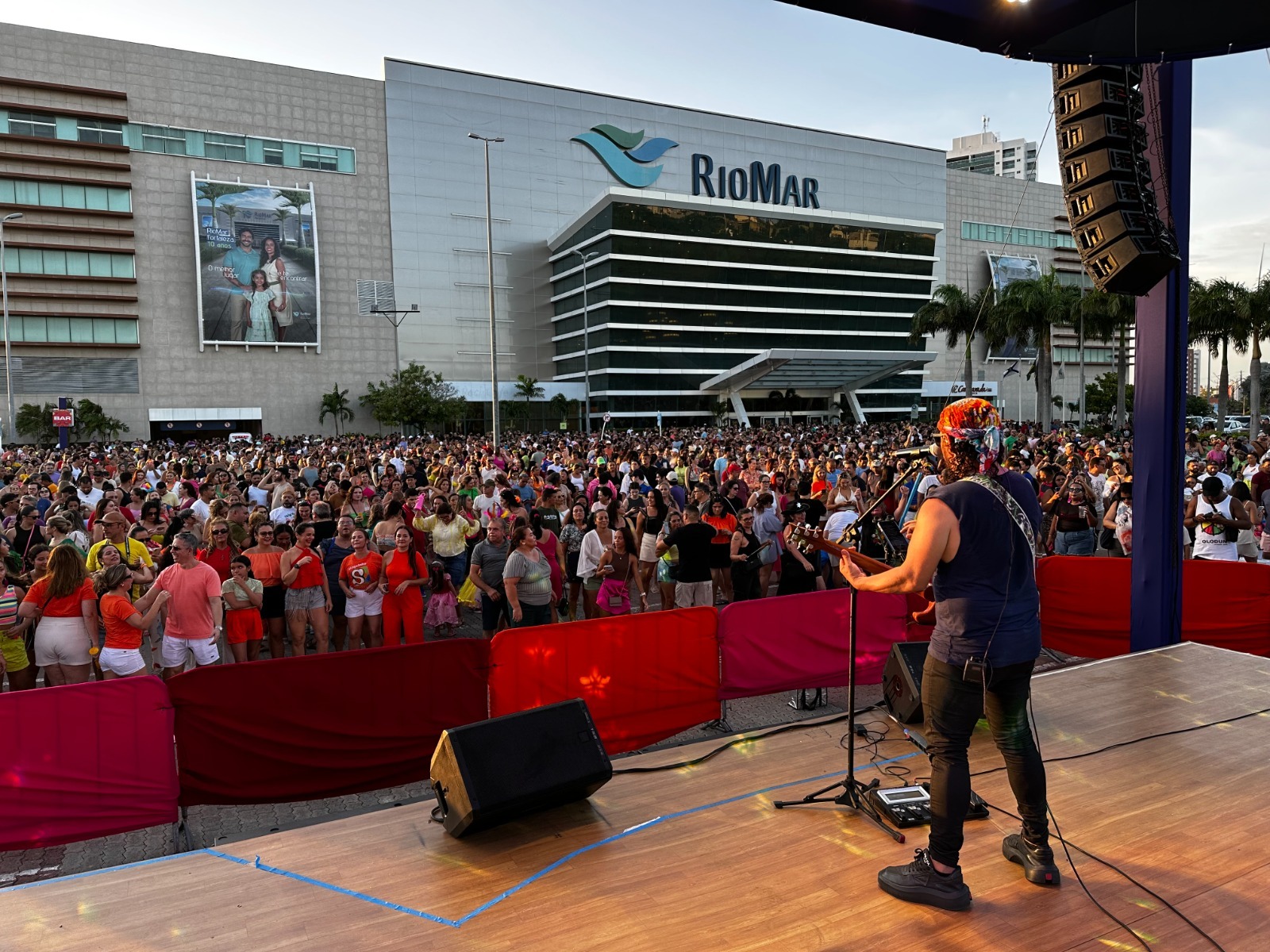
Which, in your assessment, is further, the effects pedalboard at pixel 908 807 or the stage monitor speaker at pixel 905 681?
the stage monitor speaker at pixel 905 681

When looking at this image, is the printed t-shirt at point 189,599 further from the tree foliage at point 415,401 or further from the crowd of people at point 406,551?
the tree foliage at point 415,401

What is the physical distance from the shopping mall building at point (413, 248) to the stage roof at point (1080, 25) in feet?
152

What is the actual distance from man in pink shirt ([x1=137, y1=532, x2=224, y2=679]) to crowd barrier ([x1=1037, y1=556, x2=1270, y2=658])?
23.8 feet

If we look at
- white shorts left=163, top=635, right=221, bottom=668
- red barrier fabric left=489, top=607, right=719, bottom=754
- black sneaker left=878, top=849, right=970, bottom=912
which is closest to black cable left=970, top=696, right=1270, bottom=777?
black sneaker left=878, top=849, right=970, bottom=912

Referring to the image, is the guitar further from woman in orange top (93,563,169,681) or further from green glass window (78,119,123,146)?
green glass window (78,119,123,146)

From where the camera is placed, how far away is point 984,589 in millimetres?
3076

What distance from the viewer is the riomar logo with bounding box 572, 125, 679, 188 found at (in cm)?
7462

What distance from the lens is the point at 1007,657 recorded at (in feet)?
10.1

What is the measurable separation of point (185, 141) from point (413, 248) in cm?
1804

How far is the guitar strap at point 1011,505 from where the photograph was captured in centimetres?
313

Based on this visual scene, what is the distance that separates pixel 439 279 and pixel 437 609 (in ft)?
212

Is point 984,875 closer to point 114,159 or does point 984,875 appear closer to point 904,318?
point 114,159

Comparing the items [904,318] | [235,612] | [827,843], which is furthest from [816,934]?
[904,318]

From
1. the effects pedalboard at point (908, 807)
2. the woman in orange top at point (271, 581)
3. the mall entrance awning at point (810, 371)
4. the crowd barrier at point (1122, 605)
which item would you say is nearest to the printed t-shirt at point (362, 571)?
the woman in orange top at point (271, 581)
